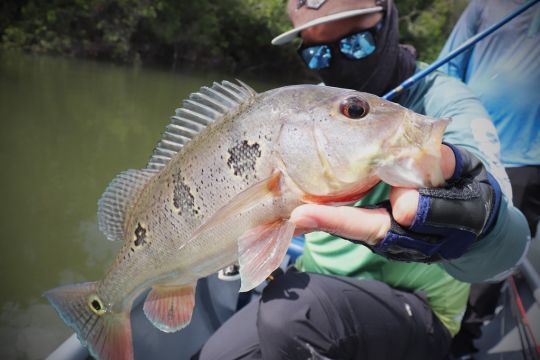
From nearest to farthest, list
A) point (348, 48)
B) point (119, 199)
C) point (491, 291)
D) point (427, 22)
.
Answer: point (119, 199)
point (348, 48)
point (491, 291)
point (427, 22)

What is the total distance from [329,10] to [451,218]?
126 cm

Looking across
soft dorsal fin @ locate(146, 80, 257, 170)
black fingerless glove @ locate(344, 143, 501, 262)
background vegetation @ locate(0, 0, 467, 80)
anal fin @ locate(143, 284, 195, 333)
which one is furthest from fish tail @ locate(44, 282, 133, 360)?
background vegetation @ locate(0, 0, 467, 80)

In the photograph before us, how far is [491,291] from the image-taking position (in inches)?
106

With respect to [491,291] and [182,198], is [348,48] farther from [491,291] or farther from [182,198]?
[491,291]

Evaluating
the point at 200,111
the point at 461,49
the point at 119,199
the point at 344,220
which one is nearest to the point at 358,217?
the point at 344,220

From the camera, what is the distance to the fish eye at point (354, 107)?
116 cm

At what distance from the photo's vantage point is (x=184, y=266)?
1.38m

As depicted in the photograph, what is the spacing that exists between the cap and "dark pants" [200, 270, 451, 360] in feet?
4.09

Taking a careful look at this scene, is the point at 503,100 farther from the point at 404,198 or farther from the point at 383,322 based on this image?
the point at 404,198

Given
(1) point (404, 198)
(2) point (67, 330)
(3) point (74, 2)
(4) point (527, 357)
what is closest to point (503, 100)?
(4) point (527, 357)

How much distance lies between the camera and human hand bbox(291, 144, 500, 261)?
3.51 feet

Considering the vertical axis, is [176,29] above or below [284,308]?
below

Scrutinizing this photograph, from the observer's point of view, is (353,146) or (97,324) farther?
(97,324)

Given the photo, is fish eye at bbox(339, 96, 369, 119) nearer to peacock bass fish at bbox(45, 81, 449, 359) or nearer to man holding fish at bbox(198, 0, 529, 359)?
peacock bass fish at bbox(45, 81, 449, 359)
